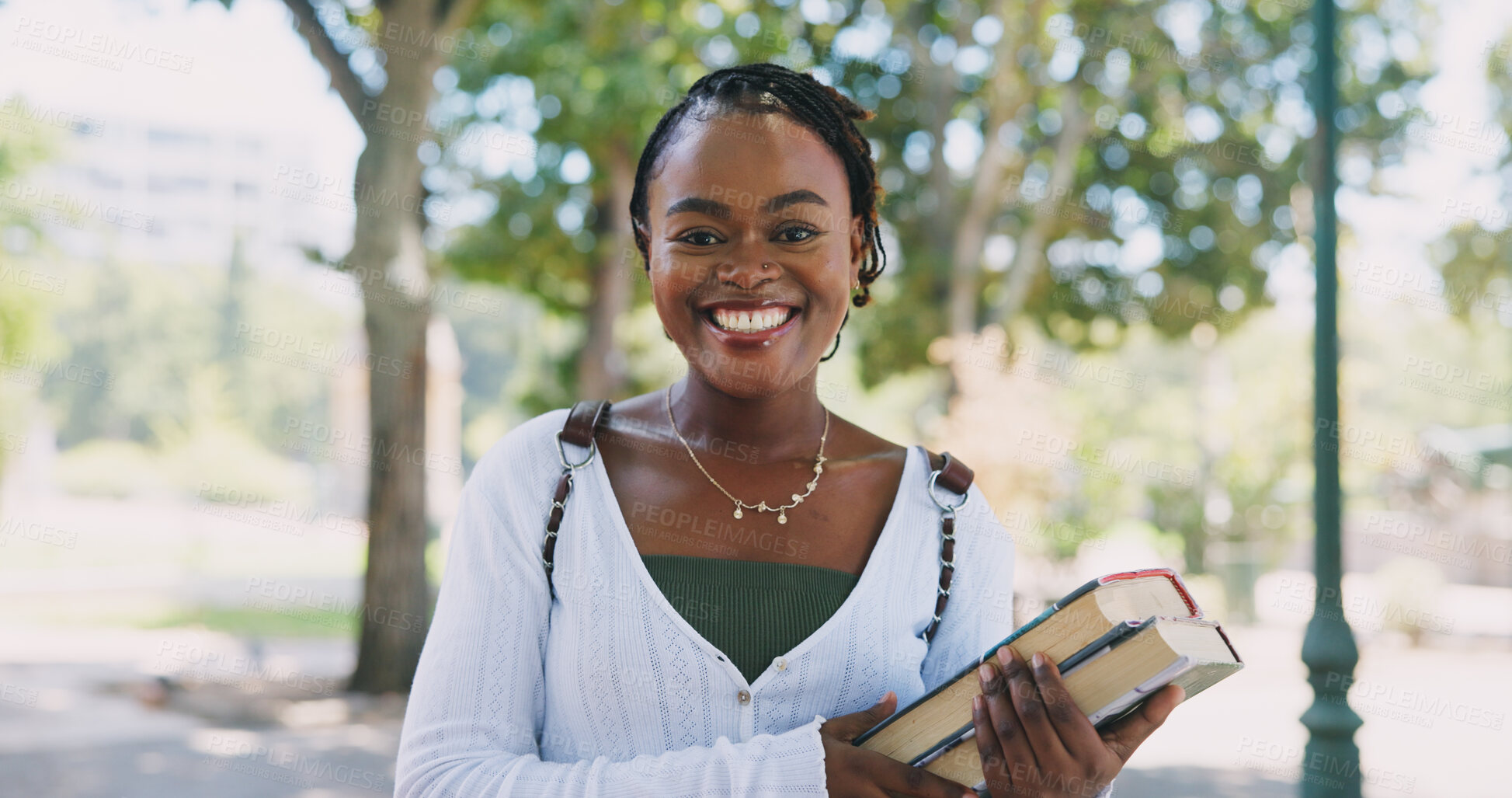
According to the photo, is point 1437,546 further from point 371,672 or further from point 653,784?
point 653,784

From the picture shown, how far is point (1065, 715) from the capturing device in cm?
127

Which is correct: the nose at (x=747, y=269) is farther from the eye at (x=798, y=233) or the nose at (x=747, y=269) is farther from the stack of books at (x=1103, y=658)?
the stack of books at (x=1103, y=658)

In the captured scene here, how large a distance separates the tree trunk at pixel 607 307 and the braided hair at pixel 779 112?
1124 centimetres

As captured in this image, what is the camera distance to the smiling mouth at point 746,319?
5.18 feet

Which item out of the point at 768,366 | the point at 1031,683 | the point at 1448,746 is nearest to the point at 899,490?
the point at 768,366

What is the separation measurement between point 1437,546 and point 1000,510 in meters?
10.8

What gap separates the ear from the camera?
5.79 feet

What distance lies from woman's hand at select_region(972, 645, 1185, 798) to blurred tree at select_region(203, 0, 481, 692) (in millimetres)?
7673

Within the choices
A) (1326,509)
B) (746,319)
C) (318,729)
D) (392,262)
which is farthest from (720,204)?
(318,729)

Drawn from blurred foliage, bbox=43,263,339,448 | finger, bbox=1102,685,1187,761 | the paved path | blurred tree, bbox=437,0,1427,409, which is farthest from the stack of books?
blurred foliage, bbox=43,263,339,448

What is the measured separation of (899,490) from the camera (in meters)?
1.71

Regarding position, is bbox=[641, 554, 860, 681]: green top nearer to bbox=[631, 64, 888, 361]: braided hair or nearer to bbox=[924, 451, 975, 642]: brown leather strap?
bbox=[924, 451, 975, 642]: brown leather strap

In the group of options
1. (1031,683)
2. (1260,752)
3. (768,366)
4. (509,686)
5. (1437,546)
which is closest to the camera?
(1031,683)

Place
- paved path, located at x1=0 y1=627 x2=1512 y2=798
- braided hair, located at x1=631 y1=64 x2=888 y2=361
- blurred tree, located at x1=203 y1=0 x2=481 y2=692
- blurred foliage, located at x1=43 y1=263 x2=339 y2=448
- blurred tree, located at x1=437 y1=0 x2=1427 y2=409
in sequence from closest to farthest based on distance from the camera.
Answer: braided hair, located at x1=631 y1=64 x2=888 y2=361, paved path, located at x1=0 y1=627 x2=1512 y2=798, blurred tree, located at x1=203 y1=0 x2=481 y2=692, blurred tree, located at x1=437 y1=0 x2=1427 y2=409, blurred foliage, located at x1=43 y1=263 x2=339 y2=448
